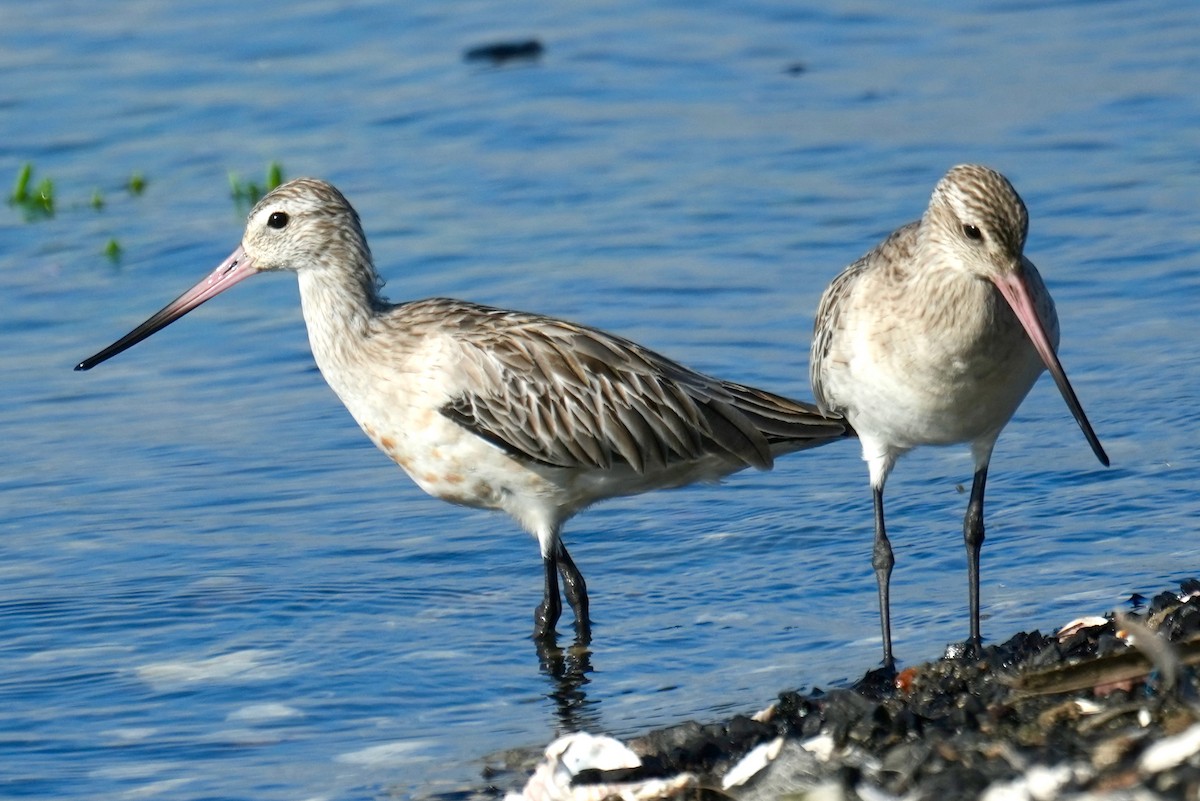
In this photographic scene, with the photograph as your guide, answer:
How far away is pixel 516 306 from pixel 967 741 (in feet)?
22.3

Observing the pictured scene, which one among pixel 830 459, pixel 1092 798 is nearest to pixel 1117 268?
pixel 830 459

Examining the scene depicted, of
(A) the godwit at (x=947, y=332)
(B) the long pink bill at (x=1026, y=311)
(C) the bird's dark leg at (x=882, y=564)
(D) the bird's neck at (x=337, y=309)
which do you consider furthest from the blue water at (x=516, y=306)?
(B) the long pink bill at (x=1026, y=311)

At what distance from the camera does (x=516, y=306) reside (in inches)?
478

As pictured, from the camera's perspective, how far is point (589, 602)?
8.79 meters

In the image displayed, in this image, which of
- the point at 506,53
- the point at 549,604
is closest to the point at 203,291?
the point at 549,604

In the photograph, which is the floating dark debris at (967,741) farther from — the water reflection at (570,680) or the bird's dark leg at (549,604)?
the bird's dark leg at (549,604)

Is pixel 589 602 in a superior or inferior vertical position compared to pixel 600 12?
inferior

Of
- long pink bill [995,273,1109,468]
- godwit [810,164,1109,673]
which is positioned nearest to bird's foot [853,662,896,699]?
godwit [810,164,1109,673]

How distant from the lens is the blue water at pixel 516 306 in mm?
7941

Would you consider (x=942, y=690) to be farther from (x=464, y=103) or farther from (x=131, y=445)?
→ (x=464, y=103)

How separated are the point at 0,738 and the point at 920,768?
11.8 ft

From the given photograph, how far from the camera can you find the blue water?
794 centimetres

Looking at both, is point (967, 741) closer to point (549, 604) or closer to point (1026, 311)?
point (1026, 311)

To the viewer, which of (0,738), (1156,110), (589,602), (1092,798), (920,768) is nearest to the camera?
(1092,798)
